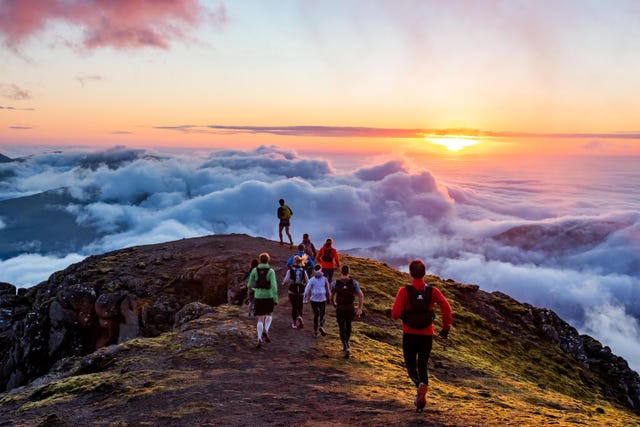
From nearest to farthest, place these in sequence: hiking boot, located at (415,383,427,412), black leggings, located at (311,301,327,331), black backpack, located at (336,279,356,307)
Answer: hiking boot, located at (415,383,427,412), black backpack, located at (336,279,356,307), black leggings, located at (311,301,327,331)

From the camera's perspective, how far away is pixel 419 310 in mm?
10141

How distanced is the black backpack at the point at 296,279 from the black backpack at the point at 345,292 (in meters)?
3.38

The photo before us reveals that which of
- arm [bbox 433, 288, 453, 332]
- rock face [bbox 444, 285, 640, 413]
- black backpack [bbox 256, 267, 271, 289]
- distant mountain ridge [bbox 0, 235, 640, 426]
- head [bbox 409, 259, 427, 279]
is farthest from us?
rock face [bbox 444, 285, 640, 413]

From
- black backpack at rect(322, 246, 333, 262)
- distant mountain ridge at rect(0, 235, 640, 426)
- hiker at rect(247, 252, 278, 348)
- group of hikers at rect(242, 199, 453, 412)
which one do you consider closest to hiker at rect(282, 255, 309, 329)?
group of hikers at rect(242, 199, 453, 412)

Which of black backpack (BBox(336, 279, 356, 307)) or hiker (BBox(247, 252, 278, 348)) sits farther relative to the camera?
hiker (BBox(247, 252, 278, 348))

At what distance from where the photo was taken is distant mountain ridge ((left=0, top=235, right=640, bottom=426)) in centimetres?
1162

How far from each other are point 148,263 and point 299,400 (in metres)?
30.8

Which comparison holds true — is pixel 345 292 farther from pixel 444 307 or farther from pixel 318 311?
pixel 444 307

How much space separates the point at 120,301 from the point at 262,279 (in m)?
22.8

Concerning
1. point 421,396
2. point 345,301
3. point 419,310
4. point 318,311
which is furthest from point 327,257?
point 419,310

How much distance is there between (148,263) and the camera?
3859 centimetres

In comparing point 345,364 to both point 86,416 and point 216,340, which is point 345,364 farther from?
point 86,416

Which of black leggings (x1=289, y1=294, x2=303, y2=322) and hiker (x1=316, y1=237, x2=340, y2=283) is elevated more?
hiker (x1=316, y1=237, x2=340, y2=283)

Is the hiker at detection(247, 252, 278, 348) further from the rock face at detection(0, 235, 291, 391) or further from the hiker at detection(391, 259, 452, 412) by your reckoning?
the rock face at detection(0, 235, 291, 391)
